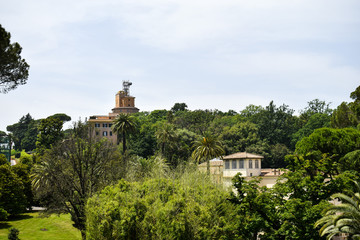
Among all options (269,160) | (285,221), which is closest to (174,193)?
(285,221)

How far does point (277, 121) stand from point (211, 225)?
7788 cm

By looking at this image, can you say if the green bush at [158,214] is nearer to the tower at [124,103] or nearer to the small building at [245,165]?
the small building at [245,165]

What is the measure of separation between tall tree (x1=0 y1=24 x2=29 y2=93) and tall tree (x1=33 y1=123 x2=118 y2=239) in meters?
7.02

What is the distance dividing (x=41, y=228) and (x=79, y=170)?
52.4 feet

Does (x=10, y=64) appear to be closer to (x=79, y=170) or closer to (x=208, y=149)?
(x=79, y=170)

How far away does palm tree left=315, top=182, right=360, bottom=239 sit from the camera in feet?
70.9

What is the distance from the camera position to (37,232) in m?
45.4

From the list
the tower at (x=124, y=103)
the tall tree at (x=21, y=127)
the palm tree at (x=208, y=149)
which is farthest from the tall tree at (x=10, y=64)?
the tall tree at (x=21, y=127)

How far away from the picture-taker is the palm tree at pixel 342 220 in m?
21.6

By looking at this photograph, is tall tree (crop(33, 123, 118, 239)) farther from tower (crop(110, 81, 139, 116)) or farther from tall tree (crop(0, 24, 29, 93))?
tower (crop(110, 81, 139, 116))

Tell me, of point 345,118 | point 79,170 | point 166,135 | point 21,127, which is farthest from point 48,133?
point 21,127

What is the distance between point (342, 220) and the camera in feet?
71.6

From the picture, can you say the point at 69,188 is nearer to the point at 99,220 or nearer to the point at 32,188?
the point at 99,220

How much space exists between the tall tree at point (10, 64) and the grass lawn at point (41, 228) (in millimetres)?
16311
